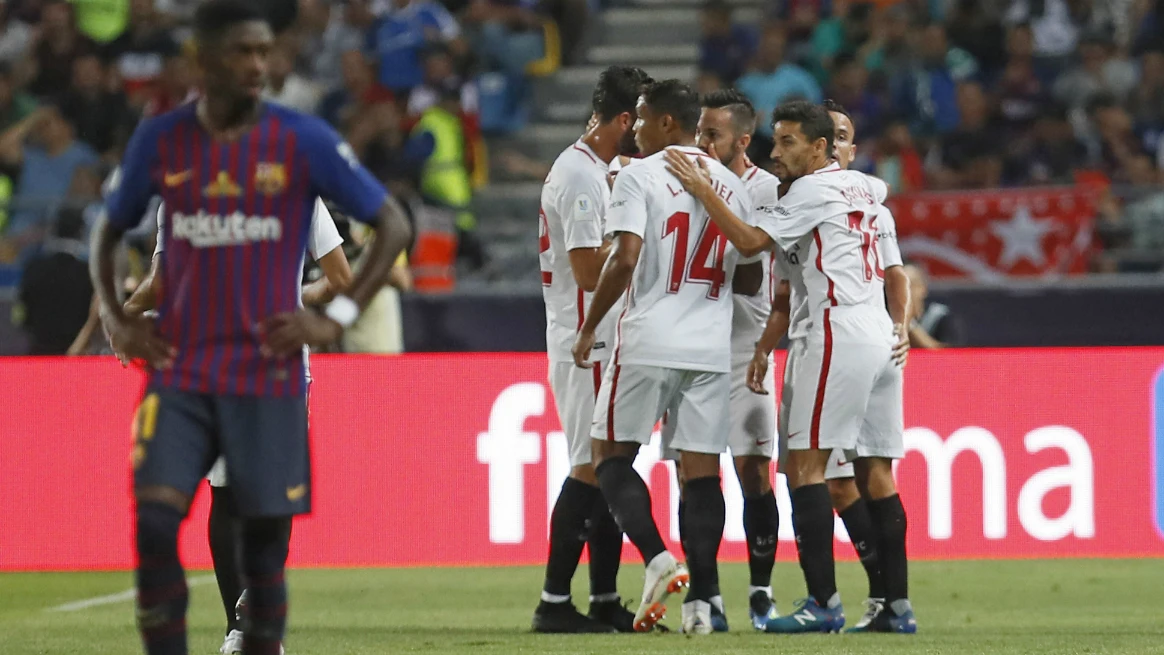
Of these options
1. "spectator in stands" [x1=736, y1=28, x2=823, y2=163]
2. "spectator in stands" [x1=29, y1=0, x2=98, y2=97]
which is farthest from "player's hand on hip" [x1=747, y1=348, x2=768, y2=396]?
"spectator in stands" [x1=29, y1=0, x2=98, y2=97]

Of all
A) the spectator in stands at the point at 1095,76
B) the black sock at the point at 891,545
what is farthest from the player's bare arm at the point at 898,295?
the spectator in stands at the point at 1095,76

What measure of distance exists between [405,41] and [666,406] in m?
9.81

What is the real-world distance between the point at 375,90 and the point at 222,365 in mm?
11597

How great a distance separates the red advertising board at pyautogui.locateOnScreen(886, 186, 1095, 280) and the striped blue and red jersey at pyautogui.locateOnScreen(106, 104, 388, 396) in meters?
8.81

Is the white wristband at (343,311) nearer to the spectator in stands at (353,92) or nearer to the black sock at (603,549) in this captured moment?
the black sock at (603,549)

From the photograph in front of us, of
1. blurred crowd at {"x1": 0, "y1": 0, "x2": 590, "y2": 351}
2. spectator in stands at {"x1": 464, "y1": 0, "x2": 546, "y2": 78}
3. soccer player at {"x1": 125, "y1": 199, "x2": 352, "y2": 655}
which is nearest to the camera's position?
soccer player at {"x1": 125, "y1": 199, "x2": 352, "y2": 655}

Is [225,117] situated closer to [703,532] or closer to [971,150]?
[703,532]

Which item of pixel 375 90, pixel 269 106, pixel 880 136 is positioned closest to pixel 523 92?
pixel 375 90

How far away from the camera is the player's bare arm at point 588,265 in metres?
7.39

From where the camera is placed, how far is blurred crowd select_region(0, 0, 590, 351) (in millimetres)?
14031

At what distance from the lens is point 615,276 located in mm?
7023

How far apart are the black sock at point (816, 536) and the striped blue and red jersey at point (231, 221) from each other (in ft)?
10.4

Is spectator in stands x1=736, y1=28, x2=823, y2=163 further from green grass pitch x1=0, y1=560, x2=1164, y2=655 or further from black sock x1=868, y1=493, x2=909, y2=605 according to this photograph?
black sock x1=868, y1=493, x2=909, y2=605

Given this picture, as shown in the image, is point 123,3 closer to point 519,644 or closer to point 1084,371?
point 1084,371
